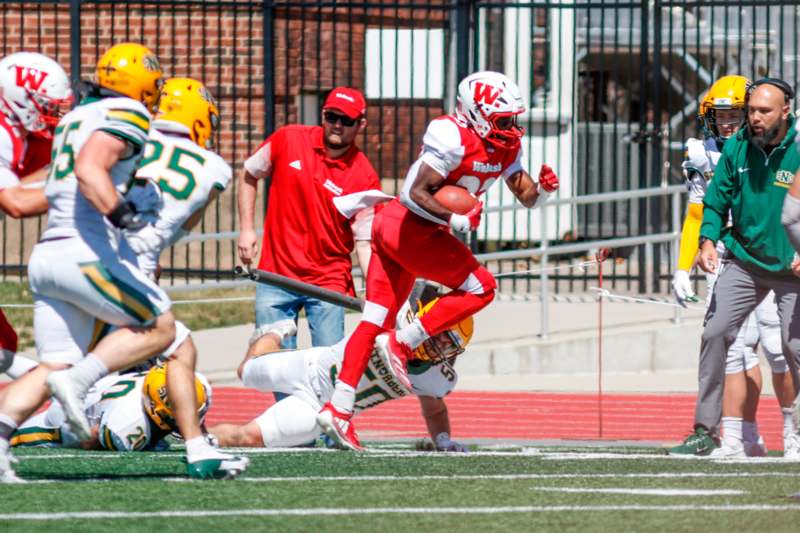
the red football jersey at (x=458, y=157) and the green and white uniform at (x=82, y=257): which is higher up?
the red football jersey at (x=458, y=157)

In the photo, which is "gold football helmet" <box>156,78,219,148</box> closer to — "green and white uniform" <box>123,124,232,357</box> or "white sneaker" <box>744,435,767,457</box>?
"green and white uniform" <box>123,124,232,357</box>

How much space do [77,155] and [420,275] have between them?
99.6 inches

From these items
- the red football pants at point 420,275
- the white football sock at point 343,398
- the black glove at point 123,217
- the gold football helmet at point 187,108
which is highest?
the gold football helmet at point 187,108

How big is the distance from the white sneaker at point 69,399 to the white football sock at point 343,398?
202 centimetres

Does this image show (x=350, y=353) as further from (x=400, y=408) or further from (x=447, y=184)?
(x=400, y=408)

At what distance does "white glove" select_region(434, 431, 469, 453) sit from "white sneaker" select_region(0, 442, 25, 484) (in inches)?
106

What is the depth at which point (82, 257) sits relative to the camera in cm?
705

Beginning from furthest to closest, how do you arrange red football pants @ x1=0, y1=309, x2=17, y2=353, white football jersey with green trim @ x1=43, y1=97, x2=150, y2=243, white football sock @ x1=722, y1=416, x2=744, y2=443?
white football sock @ x1=722, y1=416, x2=744, y2=443 < red football pants @ x1=0, y1=309, x2=17, y2=353 < white football jersey with green trim @ x1=43, y1=97, x2=150, y2=243

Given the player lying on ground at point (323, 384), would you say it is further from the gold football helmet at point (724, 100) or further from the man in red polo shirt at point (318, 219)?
the gold football helmet at point (724, 100)

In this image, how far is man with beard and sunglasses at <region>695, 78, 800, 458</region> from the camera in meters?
8.76

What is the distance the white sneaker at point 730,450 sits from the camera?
29.8 ft

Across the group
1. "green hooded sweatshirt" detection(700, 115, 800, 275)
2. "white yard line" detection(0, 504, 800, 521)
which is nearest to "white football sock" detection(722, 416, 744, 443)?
"green hooded sweatshirt" detection(700, 115, 800, 275)

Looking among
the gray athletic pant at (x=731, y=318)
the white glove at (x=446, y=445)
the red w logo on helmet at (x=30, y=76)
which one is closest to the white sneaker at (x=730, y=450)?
the gray athletic pant at (x=731, y=318)

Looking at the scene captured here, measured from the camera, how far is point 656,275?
16250mm
